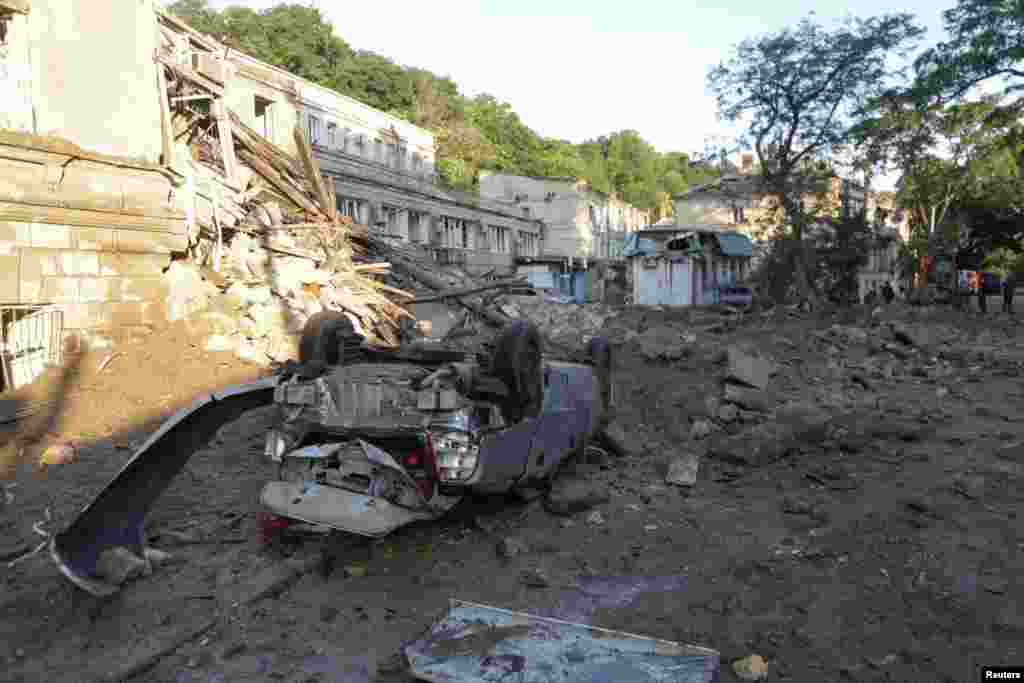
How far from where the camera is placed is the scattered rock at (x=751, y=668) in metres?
3.60

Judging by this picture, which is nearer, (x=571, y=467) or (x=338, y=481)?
(x=338, y=481)

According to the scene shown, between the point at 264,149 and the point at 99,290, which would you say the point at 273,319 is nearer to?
the point at 99,290

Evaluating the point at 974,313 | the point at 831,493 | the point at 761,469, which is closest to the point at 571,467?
the point at 761,469

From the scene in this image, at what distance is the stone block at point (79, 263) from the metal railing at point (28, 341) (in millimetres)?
517

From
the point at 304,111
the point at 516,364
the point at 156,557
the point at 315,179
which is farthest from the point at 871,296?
the point at 156,557

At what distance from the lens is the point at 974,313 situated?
21562 millimetres

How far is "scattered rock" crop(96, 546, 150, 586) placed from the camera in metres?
4.41

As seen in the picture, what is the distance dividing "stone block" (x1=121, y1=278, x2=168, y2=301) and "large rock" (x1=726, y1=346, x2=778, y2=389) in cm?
840

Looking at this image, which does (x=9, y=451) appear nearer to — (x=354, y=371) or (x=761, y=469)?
(x=354, y=371)

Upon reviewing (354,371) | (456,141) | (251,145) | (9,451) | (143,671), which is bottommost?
(143,671)

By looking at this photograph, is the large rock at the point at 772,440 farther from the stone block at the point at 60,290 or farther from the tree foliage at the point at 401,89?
the tree foliage at the point at 401,89

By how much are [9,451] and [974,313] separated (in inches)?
979

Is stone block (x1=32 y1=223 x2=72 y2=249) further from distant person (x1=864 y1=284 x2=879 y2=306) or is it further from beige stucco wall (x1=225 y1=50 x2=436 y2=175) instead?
distant person (x1=864 y1=284 x2=879 y2=306)

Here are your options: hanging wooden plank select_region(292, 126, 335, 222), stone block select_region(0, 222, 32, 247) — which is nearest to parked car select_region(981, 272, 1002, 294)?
hanging wooden plank select_region(292, 126, 335, 222)
